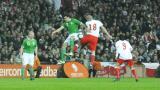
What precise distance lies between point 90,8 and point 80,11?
0.88 meters

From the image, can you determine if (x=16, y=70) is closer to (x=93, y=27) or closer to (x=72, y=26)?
(x=72, y=26)

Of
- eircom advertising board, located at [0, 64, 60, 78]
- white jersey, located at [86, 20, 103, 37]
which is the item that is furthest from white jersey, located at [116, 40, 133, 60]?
eircom advertising board, located at [0, 64, 60, 78]

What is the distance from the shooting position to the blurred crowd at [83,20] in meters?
36.7

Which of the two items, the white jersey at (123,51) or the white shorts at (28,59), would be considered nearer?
the white jersey at (123,51)

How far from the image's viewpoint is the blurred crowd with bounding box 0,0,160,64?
3666cm

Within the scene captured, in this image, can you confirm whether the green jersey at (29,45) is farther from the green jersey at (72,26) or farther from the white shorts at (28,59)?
the green jersey at (72,26)

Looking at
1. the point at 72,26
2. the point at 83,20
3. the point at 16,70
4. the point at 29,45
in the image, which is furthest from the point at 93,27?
the point at 83,20

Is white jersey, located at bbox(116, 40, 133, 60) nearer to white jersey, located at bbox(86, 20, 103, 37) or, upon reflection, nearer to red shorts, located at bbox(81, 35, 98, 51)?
red shorts, located at bbox(81, 35, 98, 51)

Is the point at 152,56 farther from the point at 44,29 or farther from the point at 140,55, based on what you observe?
the point at 44,29

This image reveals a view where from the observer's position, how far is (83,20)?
41.9 m

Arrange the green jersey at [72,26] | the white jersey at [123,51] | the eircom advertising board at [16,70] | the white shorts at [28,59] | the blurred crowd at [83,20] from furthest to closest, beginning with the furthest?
the blurred crowd at [83,20] → the eircom advertising board at [16,70] → the green jersey at [72,26] → the white shorts at [28,59] → the white jersey at [123,51]

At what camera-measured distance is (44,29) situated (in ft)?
128

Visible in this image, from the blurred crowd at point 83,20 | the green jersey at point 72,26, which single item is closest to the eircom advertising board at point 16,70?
the blurred crowd at point 83,20

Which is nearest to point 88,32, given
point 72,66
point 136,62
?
point 72,66
